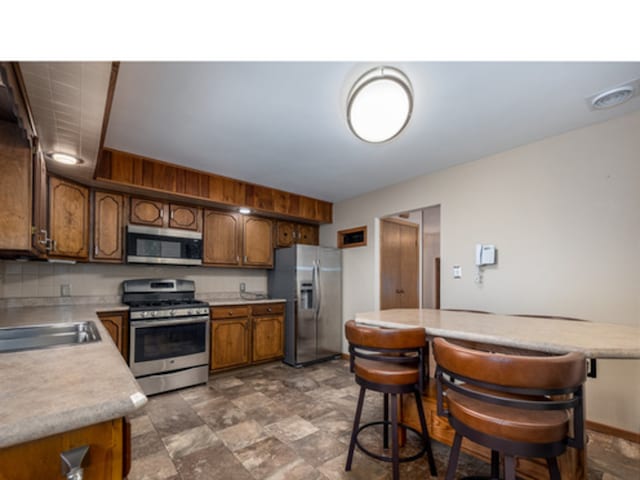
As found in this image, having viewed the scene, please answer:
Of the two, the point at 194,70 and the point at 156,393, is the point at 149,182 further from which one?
the point at 156,393

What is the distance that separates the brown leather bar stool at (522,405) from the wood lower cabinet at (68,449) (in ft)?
3.93

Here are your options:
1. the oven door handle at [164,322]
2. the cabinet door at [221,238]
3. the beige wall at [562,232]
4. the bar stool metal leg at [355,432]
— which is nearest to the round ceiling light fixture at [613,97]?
the beige wall at [562,232]

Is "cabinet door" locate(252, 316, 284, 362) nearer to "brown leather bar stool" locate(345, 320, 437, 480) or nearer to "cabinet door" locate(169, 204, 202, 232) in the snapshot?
"cabinet door" locate(169, 204, 202, 232)

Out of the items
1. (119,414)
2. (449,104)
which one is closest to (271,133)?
(449,104)

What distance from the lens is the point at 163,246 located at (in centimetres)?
347

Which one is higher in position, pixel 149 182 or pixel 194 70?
pixel 194 70

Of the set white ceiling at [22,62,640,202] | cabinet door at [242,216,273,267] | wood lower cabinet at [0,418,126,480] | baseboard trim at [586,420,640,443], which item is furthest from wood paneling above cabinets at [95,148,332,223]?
baseboard trim at [586,420,640,443]

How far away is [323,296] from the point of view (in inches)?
172

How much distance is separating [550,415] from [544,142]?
8.15 feet

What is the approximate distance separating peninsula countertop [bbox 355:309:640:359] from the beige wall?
2.77 ft

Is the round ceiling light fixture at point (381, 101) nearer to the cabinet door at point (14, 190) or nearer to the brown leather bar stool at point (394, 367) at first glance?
the brown leather bar stool at point (394, 367)

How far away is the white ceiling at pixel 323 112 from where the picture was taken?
6.02ft
